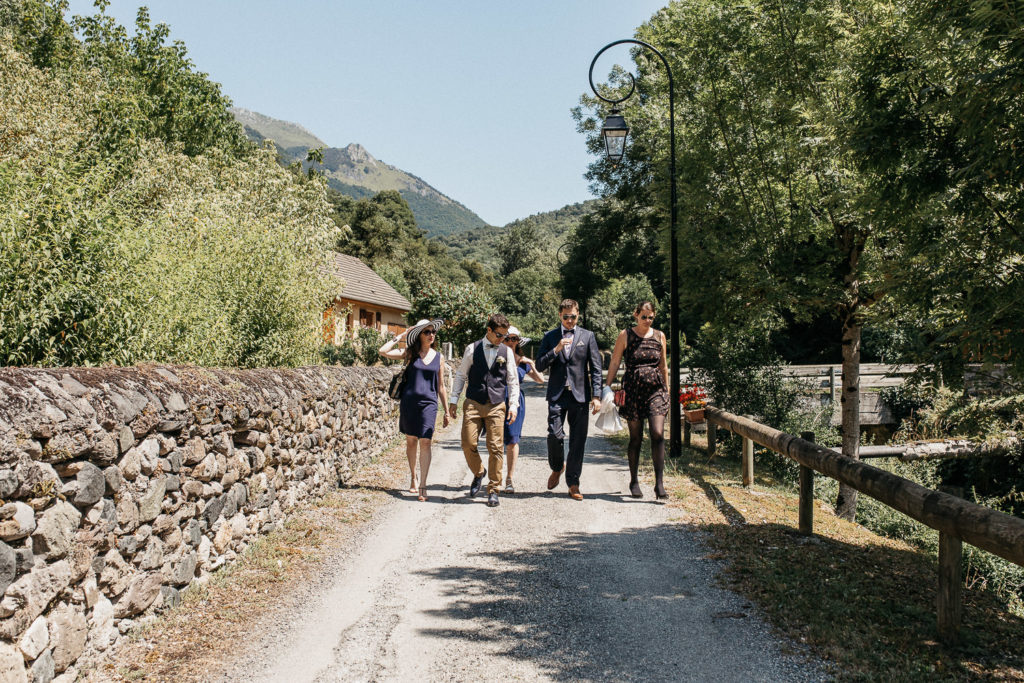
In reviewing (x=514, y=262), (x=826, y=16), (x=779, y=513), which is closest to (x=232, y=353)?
(x=779, y=513)

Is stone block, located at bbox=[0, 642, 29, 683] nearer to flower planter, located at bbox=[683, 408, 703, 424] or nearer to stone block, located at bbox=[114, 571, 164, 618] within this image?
stone block, located at bbox=[114, 571, 164, 618]

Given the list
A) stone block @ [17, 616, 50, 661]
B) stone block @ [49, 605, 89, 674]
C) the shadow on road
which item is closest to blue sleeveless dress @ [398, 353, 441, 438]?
the shadow on road

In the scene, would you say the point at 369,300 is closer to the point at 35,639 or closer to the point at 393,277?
the point at 393,277

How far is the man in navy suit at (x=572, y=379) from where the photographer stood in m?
7.24

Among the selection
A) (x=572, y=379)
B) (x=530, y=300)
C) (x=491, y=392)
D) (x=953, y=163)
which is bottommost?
(x=491, y=392)

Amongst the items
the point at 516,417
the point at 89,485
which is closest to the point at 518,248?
the point at 516,417

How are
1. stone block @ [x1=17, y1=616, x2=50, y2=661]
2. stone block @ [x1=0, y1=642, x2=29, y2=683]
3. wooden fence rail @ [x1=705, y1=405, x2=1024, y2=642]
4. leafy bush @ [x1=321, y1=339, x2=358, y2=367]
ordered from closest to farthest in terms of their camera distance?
stone block @ [x1=0, y1=642, x2=29, y2=683], stone block @ [x1=17, y1=616, x2=50, y2=661], wooden fence rail @ [x1=705, y1=405, x2=1024, y2=642], leafy bush @ [x1=321, y1=339, x2=358, y2=367]

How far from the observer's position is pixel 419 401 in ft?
24.0

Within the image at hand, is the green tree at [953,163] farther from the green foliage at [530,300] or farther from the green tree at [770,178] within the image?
the green foliage at [530,300]

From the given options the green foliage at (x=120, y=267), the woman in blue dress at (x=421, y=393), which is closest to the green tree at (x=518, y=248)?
the green foliage at (x=120, y=267)

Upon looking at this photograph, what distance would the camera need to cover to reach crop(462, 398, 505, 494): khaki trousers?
719 centimetres

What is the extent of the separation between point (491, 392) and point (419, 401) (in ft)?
2.57

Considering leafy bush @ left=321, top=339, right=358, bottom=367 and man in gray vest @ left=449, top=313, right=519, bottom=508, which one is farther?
leafy bush @ left=321, top=339, right=358, bottom=367

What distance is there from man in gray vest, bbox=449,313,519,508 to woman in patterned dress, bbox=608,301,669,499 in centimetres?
110
